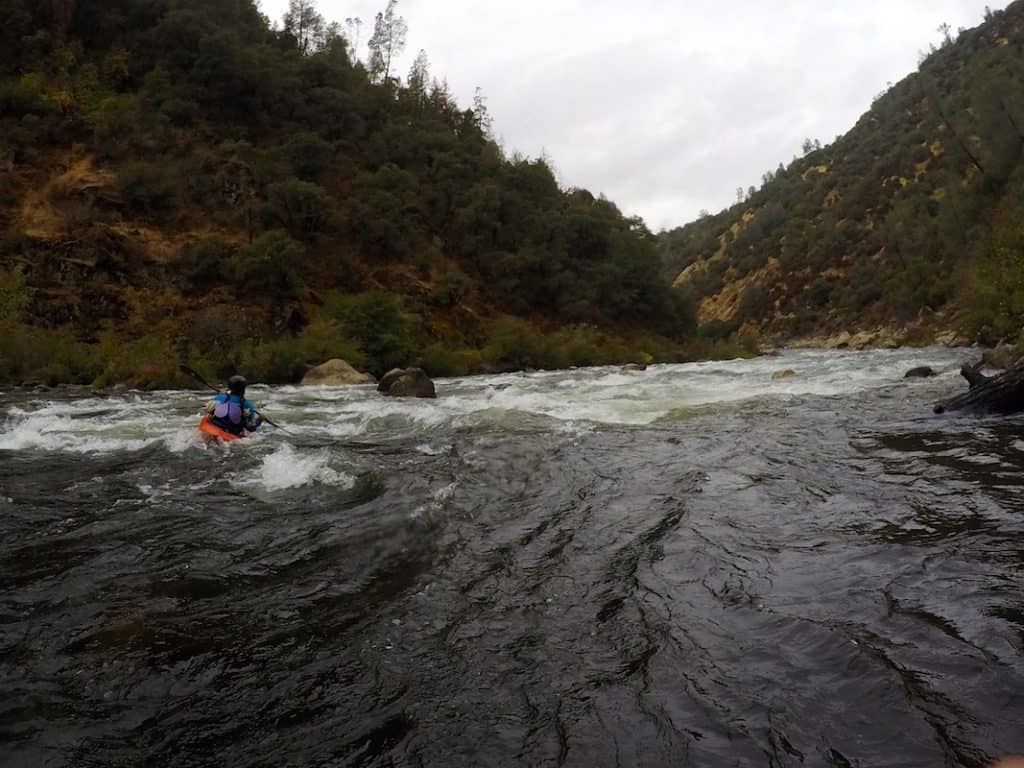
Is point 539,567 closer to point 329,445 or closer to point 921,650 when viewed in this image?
point 921,650

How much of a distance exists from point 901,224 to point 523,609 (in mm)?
61219

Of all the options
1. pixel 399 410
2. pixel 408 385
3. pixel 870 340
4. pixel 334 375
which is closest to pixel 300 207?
pixel 334 375

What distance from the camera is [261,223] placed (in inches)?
1270

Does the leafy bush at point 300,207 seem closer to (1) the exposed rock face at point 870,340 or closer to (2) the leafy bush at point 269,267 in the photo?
(2) the leafy bush at point 269,267

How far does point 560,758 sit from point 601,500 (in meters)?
3.40

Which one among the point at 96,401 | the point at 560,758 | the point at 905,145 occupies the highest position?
the point at 905,145

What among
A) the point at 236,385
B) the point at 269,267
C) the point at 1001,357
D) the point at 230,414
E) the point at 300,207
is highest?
the point at 300,207

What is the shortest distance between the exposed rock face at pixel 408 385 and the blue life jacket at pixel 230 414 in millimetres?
6778

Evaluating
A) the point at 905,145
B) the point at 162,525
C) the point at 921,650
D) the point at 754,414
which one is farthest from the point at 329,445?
the point at 905,145

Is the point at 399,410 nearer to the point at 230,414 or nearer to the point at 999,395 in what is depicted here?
the point at 230,414

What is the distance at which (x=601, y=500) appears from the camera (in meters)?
5.67

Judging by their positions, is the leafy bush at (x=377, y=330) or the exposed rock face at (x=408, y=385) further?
the leafy bush at (x=377, y=330)

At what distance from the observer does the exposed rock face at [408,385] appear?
15805mm

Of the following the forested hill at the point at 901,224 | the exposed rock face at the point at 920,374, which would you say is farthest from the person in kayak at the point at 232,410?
the forested hill at the point at 901,224
